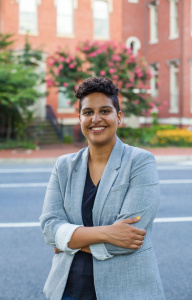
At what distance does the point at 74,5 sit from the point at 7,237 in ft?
71.7

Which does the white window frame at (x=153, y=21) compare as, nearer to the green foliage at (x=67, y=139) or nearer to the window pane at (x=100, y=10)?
the window pane at (x=100, y=10)

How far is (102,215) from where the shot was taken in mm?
2104

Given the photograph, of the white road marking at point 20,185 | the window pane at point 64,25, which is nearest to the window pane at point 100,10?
the window pane at point 64,25

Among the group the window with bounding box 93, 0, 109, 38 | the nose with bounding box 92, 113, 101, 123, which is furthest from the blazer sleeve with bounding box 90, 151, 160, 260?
the window with bounding box 93, 0, 109, 38

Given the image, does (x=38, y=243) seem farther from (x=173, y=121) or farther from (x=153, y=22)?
(x=153, y=22)

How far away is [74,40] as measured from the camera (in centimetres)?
2541

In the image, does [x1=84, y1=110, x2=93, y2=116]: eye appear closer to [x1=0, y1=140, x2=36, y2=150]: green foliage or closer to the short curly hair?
the short curly hair

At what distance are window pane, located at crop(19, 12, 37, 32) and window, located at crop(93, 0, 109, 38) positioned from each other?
404cm

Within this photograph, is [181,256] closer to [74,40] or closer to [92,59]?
[92,59]

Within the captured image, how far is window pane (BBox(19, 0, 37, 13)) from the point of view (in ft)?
78.8

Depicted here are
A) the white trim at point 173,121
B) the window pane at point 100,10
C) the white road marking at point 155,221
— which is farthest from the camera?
the window pane at point 100,10

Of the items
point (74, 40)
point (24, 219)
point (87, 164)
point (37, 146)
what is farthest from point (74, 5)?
point (87, 164)

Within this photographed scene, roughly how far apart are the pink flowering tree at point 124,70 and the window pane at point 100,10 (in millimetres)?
7060

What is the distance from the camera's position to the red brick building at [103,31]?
953 inches
